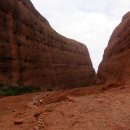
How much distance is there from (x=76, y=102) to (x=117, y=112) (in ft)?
5.98

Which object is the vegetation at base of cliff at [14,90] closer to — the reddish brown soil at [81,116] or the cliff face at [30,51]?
the cliff face at [30,51]

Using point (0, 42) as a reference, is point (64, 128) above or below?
below

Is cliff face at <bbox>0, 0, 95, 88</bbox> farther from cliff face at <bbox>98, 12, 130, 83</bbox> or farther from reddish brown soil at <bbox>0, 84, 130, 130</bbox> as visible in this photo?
reddish brown soil at <bbox>0, 84, 130, 130</bbox>

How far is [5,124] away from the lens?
1056 cm

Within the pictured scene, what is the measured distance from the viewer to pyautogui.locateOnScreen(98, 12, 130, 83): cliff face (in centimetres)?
2513

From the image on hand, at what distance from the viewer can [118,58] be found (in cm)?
2744

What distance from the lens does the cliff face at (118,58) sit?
25131 mm

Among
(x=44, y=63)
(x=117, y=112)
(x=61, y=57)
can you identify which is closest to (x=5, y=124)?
(x=117, y=112)

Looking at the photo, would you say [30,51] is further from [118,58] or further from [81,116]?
[81,116]

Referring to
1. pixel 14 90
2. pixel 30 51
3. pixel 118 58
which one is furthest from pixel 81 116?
pixel 30 51

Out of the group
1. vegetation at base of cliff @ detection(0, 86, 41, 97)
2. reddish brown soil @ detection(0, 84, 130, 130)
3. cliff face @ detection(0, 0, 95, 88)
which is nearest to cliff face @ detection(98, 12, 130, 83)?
cliff face @ detection(0, 0, 95, 88)

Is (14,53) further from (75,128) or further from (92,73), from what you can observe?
(92,73)

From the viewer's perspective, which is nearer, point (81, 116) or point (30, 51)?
point (81, 116)

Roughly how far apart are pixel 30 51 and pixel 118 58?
7.40 metres
